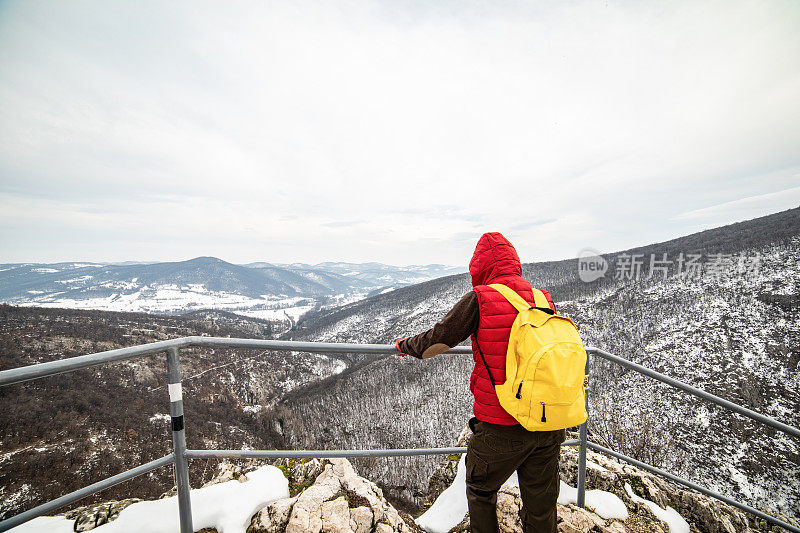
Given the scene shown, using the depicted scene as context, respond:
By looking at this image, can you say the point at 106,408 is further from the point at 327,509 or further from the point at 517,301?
the point at 517,301

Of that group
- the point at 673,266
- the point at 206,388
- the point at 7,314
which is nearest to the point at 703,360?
the point at 673,266

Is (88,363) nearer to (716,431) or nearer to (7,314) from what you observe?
(716,431)

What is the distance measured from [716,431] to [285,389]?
10139cm

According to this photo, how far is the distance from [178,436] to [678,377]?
9639 centimetres

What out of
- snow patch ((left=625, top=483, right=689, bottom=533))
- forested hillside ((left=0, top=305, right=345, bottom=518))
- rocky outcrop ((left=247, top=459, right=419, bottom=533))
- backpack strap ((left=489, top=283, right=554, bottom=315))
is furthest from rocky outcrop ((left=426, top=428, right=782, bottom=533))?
forested hillside ((left=0, top=305, right=345, bottom=518))

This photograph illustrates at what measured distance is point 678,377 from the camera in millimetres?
71500

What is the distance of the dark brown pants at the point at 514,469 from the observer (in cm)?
241

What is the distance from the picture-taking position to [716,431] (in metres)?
58.2

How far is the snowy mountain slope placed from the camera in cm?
5394

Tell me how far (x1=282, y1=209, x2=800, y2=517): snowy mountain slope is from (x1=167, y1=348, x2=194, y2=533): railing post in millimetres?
51993

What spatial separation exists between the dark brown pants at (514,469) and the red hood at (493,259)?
3.82 feet

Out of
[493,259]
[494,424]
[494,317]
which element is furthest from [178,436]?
[493,259]

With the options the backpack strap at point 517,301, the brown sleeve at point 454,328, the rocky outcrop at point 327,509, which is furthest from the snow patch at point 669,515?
the brown sleeve at point 454,328

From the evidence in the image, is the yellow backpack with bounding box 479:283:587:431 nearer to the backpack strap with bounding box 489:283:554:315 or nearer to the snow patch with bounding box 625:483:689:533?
the backpack strap with bounding box 489:283:554:315
